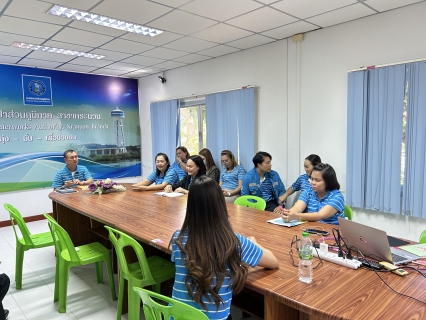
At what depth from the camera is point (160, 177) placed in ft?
15.3

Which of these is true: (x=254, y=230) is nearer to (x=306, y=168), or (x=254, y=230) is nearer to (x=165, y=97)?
(x=306, y=168)

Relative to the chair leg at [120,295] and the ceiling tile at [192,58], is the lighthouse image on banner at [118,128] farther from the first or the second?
the chair leg at [120,295]

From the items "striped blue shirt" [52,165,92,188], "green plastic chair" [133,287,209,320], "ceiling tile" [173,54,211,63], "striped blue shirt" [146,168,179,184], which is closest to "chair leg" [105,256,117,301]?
"green plastic chair" [133,287,209,320]

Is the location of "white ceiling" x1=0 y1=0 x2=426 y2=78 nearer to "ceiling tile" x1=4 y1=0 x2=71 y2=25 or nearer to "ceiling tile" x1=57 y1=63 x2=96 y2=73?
"ceiling tile" x1=4 y1=0 x2=71 y2=25

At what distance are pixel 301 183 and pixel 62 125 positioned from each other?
15.7ft

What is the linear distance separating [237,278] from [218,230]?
0.80ft

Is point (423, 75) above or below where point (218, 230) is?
above

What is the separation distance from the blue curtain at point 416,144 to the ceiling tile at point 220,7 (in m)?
1.82

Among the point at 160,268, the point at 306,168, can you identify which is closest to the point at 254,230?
the point at 160,268

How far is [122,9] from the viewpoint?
10.5 feet

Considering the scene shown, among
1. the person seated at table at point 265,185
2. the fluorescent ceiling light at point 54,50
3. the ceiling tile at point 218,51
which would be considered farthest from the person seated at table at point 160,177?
the fluorescent ceiling light at point 54,50

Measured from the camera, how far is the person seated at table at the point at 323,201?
2469 mm

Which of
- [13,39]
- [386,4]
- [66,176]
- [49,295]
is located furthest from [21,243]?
[386,4]

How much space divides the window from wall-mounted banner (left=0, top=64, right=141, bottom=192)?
153 cm
